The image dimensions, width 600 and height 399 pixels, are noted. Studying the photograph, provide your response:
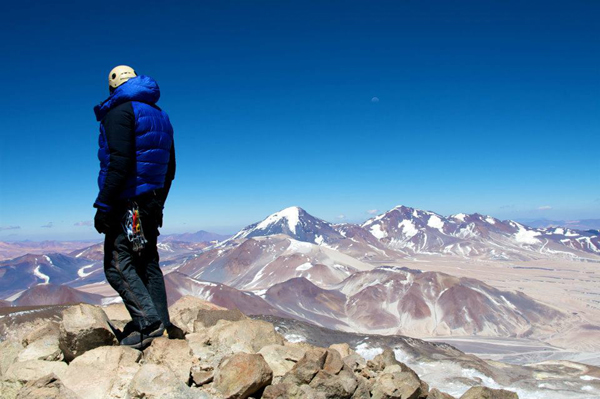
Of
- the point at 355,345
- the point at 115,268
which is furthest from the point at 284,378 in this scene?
the point at 355,345

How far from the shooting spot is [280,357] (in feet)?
18.8

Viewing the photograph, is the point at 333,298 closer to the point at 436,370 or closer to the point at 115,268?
the point at 436,370

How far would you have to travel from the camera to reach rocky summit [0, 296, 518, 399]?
429 centimetres

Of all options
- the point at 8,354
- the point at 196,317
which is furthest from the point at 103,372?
the point at 196,317

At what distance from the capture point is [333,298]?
424ft

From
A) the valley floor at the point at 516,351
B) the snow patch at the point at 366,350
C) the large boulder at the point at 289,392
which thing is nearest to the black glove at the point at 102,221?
the large boulder at the point at 289,392

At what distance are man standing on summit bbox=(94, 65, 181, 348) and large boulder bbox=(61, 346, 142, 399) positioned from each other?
0.29m

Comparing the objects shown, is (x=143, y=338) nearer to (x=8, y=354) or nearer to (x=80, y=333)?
(x=80, y=333)

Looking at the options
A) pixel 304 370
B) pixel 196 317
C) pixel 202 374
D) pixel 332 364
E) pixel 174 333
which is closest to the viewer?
pixel 202 374

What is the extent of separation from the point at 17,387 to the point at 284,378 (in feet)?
10.4

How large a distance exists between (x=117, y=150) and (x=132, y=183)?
455 mm

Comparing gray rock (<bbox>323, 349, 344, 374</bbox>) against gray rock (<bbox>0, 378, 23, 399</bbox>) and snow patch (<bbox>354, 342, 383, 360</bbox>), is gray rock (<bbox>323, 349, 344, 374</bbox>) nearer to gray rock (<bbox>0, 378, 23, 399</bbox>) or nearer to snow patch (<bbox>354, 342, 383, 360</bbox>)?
gray rock (<bbox>0, 378, 23, 399</bbox>)

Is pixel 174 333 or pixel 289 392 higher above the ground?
pixel 174 333

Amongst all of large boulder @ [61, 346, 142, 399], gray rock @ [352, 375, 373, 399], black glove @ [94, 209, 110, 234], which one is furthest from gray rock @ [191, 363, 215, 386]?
black glove @ [94, 209, 110, 234]
